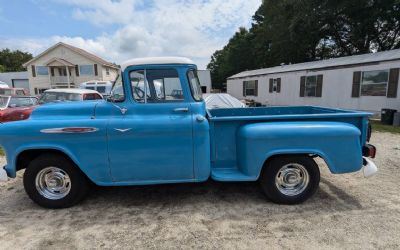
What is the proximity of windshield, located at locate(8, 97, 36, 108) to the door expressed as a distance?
8.56m

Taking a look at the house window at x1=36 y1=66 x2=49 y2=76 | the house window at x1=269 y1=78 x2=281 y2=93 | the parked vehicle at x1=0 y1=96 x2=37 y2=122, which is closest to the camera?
the parked vehicle at x1=0 y1=96 x2=37 y2=122

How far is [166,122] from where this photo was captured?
3627mm

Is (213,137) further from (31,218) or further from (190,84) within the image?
(31,218)

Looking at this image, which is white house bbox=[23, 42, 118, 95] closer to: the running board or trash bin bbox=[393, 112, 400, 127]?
trash bin bbox=[393, 112, 400, 127]

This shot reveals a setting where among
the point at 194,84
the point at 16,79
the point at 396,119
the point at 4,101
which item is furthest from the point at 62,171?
the point at 16,79

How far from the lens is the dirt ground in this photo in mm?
3025

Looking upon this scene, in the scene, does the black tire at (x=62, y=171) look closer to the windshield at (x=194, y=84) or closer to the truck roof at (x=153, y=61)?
the truck roof at (x=153, y=61)

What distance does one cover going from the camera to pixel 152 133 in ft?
11.8

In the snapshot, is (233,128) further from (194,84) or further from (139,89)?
(139,89)

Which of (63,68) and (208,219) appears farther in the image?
(63,68)

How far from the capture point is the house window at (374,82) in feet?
41.5

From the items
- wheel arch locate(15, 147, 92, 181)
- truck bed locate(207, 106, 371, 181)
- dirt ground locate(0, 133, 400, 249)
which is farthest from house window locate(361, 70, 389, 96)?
wheel arch locate(15, 147, 92, 181)

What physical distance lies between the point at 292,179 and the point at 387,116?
1062 cm

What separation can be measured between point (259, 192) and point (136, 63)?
2911 mm
